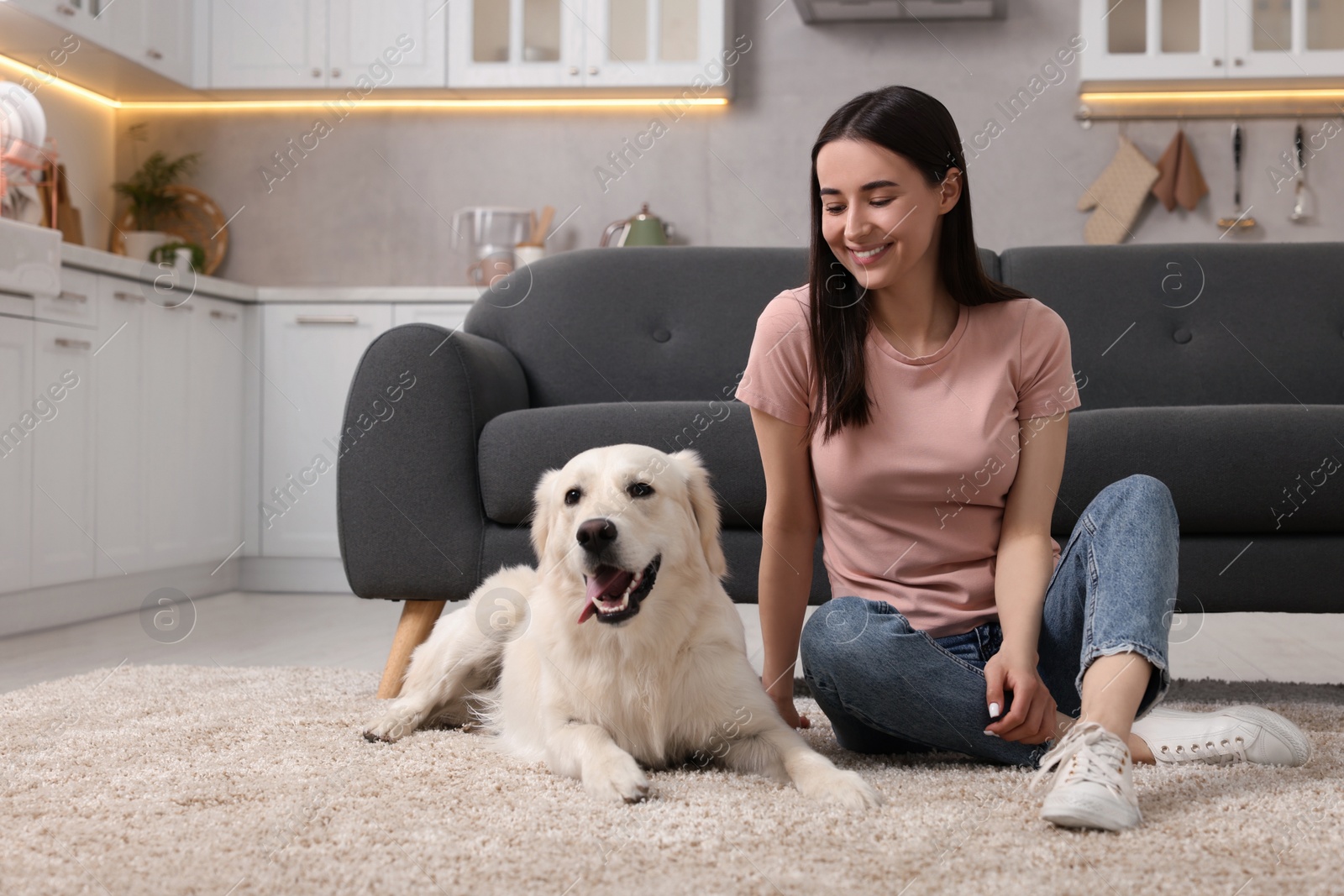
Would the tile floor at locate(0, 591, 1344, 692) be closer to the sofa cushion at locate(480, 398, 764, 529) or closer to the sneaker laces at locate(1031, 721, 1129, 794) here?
the sofa cushion at locate(480, 398, 764, 529)

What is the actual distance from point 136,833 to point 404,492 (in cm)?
95

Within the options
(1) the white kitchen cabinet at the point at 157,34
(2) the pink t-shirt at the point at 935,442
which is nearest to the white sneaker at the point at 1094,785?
(2) the pink t-shirt at the point at 935,442

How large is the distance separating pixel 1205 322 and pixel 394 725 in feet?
7.12

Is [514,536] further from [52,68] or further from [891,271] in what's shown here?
[52,68]

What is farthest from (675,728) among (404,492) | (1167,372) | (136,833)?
(1167,372)

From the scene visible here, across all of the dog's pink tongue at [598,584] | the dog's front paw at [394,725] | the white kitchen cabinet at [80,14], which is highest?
the white kitchen cabinet at [80,14]

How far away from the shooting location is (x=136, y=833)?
41.8 inches

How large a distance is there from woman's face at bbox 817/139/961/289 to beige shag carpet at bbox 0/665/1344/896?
0.64m

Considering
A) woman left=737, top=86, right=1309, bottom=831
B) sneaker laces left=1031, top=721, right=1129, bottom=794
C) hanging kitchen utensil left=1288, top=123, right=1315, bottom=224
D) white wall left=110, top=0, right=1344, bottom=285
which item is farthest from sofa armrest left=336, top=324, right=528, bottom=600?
hanging kitchen utensil left=1288, top=123, right=1315, bottom=224

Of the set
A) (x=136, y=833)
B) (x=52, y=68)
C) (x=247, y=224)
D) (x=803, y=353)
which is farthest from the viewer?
(x=247, y=224)

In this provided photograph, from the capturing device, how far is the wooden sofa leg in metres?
1.91

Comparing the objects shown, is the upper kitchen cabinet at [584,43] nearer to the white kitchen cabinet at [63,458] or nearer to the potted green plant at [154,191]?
the potted green plant at [154,191]

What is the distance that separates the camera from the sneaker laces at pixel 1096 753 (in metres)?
1.04

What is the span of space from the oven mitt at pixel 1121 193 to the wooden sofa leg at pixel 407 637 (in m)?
3.27
